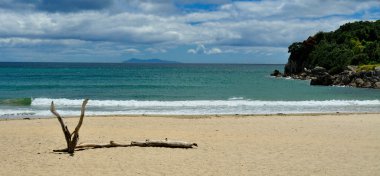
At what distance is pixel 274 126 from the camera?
66.7 feet

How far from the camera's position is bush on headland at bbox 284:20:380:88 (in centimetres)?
5819

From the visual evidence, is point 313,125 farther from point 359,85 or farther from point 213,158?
point 359,85

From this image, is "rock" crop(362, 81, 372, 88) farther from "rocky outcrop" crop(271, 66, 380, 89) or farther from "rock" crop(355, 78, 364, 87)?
"rock" crop(355, 78, 364, 87)

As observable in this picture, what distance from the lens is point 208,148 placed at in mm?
14617

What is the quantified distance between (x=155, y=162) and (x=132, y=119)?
10856 mm

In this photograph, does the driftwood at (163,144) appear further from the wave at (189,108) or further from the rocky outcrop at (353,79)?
the rocky outcrop at (353,79)

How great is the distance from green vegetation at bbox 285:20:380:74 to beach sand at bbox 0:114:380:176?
5091 cm

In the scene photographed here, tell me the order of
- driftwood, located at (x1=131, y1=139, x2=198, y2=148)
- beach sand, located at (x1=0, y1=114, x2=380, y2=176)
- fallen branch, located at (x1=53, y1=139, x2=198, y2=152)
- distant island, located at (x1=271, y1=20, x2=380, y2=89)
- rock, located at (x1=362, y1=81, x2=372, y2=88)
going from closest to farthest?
1. beach sand, located at (x1=0, y1=114, x2=380, y2=176)
2. fallen branch, located at (x1=53, y1=139, x2=198, y2=152)
3. driftwood, located at (x1=131, y1=139, x2=198, y2=148)
4. rock, located at (x1=362, y1=81, x2=372, y2=88)
5. distant island, located at (x1=271, y1=20, x2=380, y2=89)

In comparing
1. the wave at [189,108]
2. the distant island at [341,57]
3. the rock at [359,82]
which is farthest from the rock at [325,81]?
the wave at [189,108]

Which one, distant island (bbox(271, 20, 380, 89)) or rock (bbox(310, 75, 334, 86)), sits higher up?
distant island (bbox(271, 20, 380, 89))

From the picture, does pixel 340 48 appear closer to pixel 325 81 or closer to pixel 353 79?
pixel 325 81

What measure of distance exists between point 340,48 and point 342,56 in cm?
720

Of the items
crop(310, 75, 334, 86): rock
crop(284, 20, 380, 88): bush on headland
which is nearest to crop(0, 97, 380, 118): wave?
crop(284, 20, 380, 88): bush on headland

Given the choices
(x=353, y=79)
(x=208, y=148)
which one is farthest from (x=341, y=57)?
(x=208, y=148)
